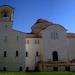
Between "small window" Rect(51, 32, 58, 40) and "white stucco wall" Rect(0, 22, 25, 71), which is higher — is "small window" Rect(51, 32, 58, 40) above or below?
above

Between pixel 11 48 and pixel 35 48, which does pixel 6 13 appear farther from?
pixel 35 48

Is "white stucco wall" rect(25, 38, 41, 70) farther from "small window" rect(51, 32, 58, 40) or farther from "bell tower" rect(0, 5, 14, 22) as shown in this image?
"bell tower" rect(0, 5, 14, 22)

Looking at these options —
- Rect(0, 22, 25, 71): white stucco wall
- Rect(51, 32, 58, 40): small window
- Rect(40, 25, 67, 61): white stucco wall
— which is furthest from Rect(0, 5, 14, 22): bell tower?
Rect(51, 32, 58, 40): small window

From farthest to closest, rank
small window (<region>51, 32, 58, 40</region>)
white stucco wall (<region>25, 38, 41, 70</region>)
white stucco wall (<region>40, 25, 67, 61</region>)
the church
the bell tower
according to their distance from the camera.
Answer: small window (<region>51, 32, 58, 40</region>) < white stucco wall (<region>40, 25, 67, 61</region>) < white stucco wall (<region>25, 38, 41, 70</region>) < the bell tower < the church

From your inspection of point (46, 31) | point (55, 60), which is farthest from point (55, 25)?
point (55, 60)

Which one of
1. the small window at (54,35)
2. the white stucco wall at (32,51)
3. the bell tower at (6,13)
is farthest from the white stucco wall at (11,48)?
the small window at (54,35)

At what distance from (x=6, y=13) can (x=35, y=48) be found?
994cm

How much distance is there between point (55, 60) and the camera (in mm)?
56531

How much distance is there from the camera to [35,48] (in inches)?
2250

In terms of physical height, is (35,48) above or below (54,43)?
below

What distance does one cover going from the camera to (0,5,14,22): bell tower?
55031 millimetres

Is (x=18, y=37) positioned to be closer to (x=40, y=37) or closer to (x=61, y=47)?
(x=40, y=37)

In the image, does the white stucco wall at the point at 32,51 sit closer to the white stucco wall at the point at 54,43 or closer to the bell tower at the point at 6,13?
the white stucco wall at the point at 54,43

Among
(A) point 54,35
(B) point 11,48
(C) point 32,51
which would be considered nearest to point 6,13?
(B) point 11,48
